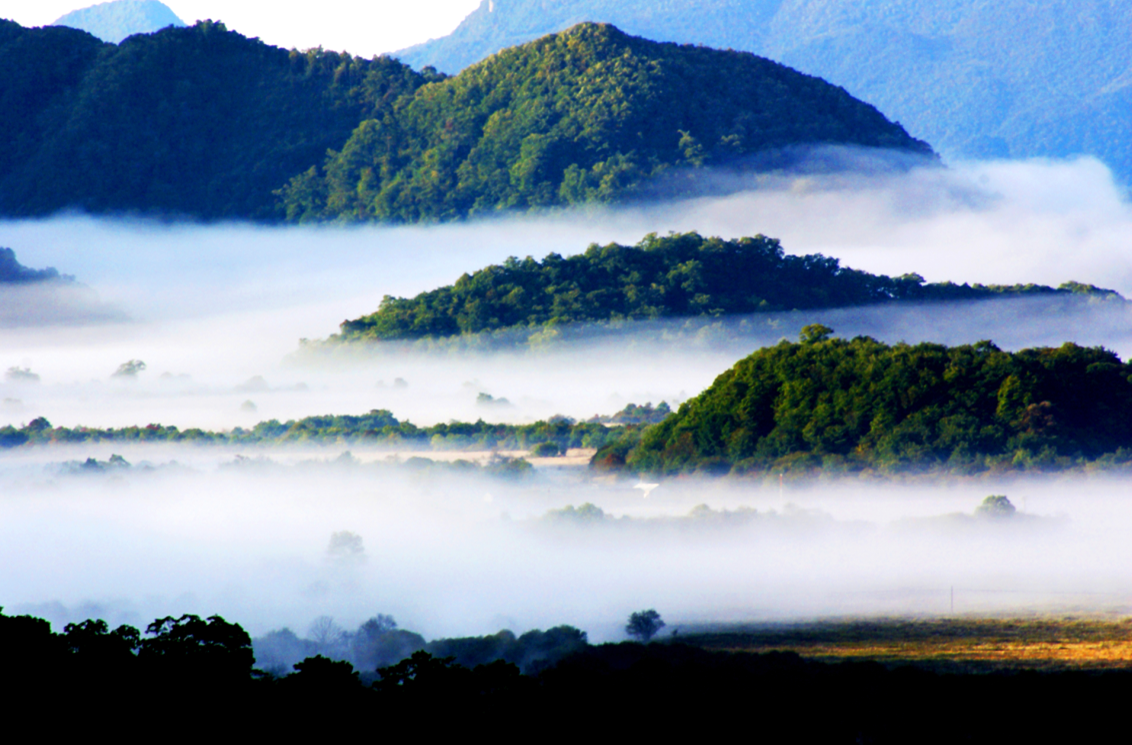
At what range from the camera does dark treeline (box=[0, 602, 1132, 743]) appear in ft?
48.1

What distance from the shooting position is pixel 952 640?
2802cm

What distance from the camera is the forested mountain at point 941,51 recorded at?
171125mm

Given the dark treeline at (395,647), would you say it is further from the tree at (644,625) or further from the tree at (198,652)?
the tree at (198,652)

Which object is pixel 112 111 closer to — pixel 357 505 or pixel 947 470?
pixel 357 505

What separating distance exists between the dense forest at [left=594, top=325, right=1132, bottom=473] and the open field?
17.7 metres

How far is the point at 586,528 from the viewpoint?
44.6m

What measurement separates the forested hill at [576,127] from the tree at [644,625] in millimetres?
74346

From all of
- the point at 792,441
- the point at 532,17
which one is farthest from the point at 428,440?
the point at 532,17

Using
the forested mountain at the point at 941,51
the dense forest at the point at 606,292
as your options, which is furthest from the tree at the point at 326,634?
the forested mountain at the point at 941,51

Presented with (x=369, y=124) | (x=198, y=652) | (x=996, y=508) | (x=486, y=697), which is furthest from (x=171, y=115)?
(x=486, y=697)

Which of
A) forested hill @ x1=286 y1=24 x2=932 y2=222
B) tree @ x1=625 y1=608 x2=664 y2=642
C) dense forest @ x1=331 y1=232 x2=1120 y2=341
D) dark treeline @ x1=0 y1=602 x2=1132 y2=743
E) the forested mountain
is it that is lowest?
dark treeline @ x1=0 y1=602 x2=1132 y2=743

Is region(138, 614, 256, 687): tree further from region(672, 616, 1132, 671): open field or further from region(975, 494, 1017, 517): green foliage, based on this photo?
region(975, 494, 1017, 517): green foliage

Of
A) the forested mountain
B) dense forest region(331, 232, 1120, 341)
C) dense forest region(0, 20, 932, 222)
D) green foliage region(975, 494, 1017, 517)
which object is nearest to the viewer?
green foliage region(975, 494, 1017, 517)

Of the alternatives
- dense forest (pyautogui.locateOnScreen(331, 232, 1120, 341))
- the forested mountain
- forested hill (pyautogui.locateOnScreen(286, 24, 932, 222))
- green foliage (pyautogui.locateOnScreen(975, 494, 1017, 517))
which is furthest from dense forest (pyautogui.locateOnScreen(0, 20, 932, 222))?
green foliage (pyautogui.locateOnScreen(975, 494, 1017, 517))
